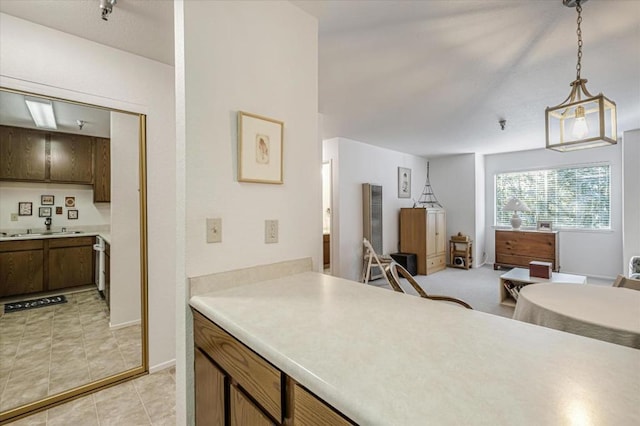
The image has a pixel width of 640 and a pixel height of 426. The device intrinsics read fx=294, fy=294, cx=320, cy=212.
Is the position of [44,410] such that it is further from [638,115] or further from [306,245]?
[638,115]

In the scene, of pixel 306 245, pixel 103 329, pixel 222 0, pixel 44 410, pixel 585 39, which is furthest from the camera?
pixel 103 329

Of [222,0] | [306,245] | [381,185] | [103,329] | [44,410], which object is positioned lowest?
[44,410]

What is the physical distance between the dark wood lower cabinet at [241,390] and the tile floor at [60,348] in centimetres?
146

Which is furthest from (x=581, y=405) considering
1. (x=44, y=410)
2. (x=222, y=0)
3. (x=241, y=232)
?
(x=44, y=410)

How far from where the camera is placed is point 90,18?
1757 millimetres

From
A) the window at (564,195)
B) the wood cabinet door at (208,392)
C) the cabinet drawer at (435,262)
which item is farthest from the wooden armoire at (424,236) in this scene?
the wood cabinet door at (208,392)

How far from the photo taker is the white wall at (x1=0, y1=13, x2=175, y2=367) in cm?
178

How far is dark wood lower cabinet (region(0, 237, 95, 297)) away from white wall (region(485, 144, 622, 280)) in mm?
7243

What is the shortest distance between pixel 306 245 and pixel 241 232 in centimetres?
42

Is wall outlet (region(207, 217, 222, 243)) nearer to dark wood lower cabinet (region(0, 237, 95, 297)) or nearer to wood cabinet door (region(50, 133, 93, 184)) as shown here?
wood cabinet door (region(50, 133, 93, 184))

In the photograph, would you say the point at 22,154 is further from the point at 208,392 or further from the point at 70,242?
the point at 208,392

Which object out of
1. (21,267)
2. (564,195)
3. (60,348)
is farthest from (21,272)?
(564,195)

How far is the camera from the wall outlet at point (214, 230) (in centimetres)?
134

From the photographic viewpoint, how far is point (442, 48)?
2.12 metres
